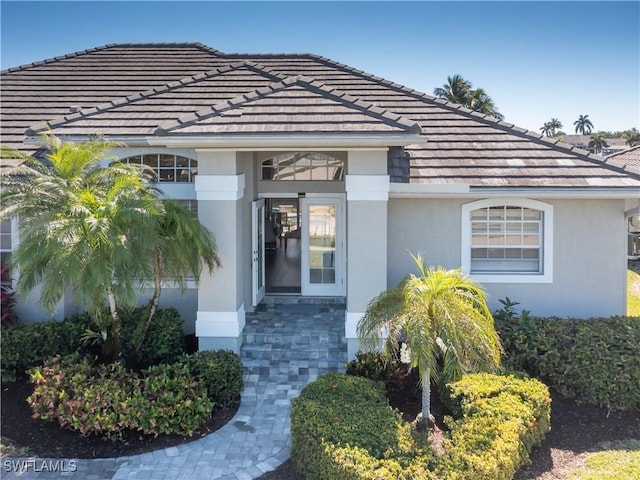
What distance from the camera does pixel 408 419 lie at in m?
8.01

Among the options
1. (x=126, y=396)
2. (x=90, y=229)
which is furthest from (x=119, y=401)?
(x=90, y=229)

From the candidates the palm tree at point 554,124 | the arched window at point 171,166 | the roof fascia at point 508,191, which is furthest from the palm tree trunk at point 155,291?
the palm tree at point 554,124

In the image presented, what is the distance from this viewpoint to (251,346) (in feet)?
33.1

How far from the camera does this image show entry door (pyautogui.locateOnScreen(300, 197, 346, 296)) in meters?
12.3

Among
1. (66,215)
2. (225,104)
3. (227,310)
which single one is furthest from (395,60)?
(66,215)

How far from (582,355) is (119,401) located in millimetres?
7258

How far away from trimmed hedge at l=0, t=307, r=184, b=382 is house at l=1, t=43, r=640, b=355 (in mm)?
634

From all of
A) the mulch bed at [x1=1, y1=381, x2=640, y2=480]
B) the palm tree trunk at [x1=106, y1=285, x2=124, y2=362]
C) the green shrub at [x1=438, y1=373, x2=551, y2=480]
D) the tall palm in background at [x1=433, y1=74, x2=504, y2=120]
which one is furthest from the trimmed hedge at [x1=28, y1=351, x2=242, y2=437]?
the tall palm in background at [x1=433, y1=74, x2=504, y2=120]

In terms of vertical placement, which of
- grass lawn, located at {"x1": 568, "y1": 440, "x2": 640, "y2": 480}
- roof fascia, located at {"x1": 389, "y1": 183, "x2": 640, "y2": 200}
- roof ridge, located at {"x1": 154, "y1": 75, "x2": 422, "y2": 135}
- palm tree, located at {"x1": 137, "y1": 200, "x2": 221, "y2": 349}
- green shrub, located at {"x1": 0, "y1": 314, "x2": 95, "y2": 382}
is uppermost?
roof ridge, located at {"x1": 154, "y1": 75, "x2": 422, "y2": 135}

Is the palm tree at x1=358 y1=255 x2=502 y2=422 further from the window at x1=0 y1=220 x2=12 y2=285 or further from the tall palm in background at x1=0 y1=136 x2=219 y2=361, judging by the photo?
the window at x1=0 y1=220 x2=12 y2=285

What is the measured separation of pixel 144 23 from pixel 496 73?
11.3 m

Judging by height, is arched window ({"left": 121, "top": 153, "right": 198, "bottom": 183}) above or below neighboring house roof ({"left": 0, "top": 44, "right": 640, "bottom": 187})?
below

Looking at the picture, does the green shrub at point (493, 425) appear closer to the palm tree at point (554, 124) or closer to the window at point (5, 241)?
the window at point (5, 241)

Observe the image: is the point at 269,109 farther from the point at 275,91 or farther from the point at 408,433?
the point at 408,433
